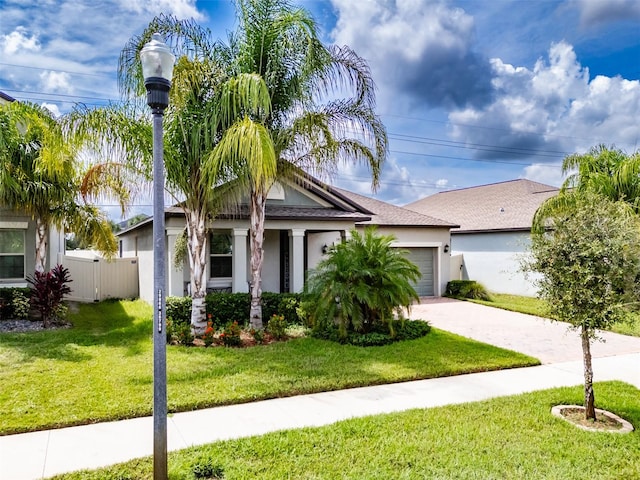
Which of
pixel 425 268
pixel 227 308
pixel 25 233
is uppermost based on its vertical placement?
pixel 25 233

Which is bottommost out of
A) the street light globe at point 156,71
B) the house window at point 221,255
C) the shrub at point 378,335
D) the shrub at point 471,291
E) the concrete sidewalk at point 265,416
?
the concrete sidewalk at point 265,416

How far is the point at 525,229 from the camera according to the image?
1733cm

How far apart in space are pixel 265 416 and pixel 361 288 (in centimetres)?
433

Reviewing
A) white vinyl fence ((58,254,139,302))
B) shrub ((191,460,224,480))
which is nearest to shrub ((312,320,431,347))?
shrub ((191,460,224,480))

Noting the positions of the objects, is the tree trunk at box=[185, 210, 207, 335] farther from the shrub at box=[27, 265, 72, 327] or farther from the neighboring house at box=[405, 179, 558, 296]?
the neighboring house at box=[405, 179, 558, 296]

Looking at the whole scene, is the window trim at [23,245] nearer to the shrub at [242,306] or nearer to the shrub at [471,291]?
the shrub at [242,306]

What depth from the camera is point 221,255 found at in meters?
13.7

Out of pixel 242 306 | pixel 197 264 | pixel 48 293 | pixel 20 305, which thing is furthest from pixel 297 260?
pixel 20 305

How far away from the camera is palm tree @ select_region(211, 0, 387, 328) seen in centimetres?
898

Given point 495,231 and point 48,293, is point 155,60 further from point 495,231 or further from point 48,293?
point 495,231

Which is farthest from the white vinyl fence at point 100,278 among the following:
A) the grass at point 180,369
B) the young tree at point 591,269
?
the young tree at point 591,269

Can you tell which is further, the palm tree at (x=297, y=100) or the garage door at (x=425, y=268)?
the garage door at (x=425, y=268)

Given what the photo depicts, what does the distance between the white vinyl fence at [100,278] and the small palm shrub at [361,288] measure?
9276 mm

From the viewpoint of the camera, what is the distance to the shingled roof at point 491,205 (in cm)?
1906
